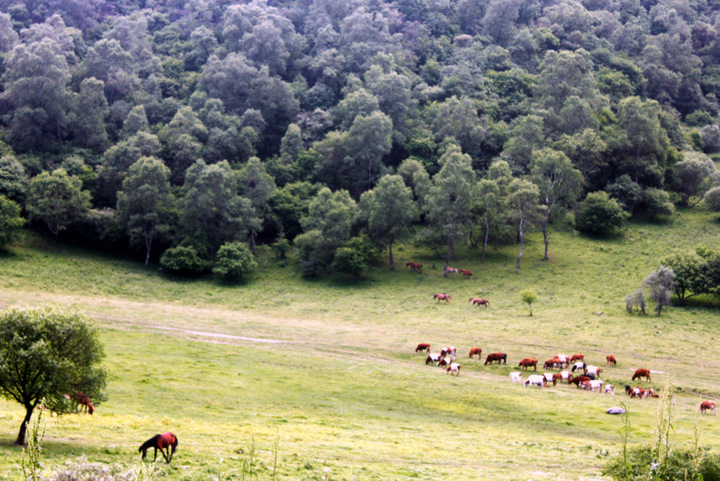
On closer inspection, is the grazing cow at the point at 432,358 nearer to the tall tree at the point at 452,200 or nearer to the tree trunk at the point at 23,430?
the tree trunk at the point at 23,430

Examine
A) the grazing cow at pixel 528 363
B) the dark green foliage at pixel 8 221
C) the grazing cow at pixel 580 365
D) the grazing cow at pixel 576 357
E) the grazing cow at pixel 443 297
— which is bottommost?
the grazing cow at pixel 528 363

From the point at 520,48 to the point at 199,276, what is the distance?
97187 mm

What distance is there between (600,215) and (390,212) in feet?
109

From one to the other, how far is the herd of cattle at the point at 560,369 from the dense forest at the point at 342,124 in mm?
34917

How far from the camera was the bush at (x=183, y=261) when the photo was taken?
78.2m

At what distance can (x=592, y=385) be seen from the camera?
132 feet

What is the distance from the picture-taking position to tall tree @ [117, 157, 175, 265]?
82.2m

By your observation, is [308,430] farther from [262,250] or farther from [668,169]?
[668,169]

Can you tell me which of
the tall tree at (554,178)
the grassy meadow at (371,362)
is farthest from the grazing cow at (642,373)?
the tall tree at (554,178)

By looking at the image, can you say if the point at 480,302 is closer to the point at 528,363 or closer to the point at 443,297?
the point at 443,297

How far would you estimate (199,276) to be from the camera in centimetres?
8069

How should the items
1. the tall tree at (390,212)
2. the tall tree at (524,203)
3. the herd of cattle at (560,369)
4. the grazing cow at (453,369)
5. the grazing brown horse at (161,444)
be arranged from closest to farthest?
the grazing brown horse at (161,444), the herd of cattle at (560,369), the grazing cow at (453,369), the tall tree at (524,203), the tall tree at (390,212)

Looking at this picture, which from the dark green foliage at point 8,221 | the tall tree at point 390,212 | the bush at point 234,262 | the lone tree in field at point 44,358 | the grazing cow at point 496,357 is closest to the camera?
the lone tree in field at point 44,358

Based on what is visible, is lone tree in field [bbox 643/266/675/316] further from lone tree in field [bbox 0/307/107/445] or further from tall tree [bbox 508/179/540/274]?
lone tree in field [bbox 0/307/107/445]
